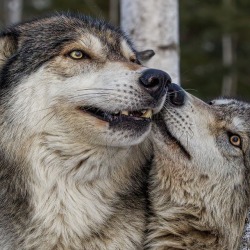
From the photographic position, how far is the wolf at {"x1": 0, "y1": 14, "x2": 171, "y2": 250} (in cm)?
489

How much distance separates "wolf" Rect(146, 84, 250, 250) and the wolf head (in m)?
0.48

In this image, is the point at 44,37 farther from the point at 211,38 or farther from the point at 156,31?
the point at 211,38

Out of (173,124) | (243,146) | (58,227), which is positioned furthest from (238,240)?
(58,227)

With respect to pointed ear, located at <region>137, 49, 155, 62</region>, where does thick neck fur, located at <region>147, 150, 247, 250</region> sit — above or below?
below

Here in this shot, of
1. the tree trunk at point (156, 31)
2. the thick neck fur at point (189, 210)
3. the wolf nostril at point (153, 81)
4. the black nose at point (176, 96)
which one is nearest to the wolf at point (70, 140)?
the wolf nostril at point (153, 81)

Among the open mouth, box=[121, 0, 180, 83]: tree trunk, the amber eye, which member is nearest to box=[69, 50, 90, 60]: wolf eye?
the open mouth

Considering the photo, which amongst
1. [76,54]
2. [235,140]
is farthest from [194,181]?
[76,54]

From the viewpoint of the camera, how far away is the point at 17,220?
16.5 feet

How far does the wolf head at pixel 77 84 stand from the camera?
16.0 ft

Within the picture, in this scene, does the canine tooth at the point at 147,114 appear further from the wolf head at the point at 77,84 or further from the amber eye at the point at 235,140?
the amber eye at the point at 235,140

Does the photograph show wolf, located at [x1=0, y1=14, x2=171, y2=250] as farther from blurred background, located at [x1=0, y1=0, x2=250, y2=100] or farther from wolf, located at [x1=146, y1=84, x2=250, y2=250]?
blurred background, located at [x1=0, y1=0, x2=250, y2=100]

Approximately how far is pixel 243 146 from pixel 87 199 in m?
1.49

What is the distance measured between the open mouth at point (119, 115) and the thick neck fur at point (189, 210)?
21.9 inches

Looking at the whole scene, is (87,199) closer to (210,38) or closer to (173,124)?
(173,124)
